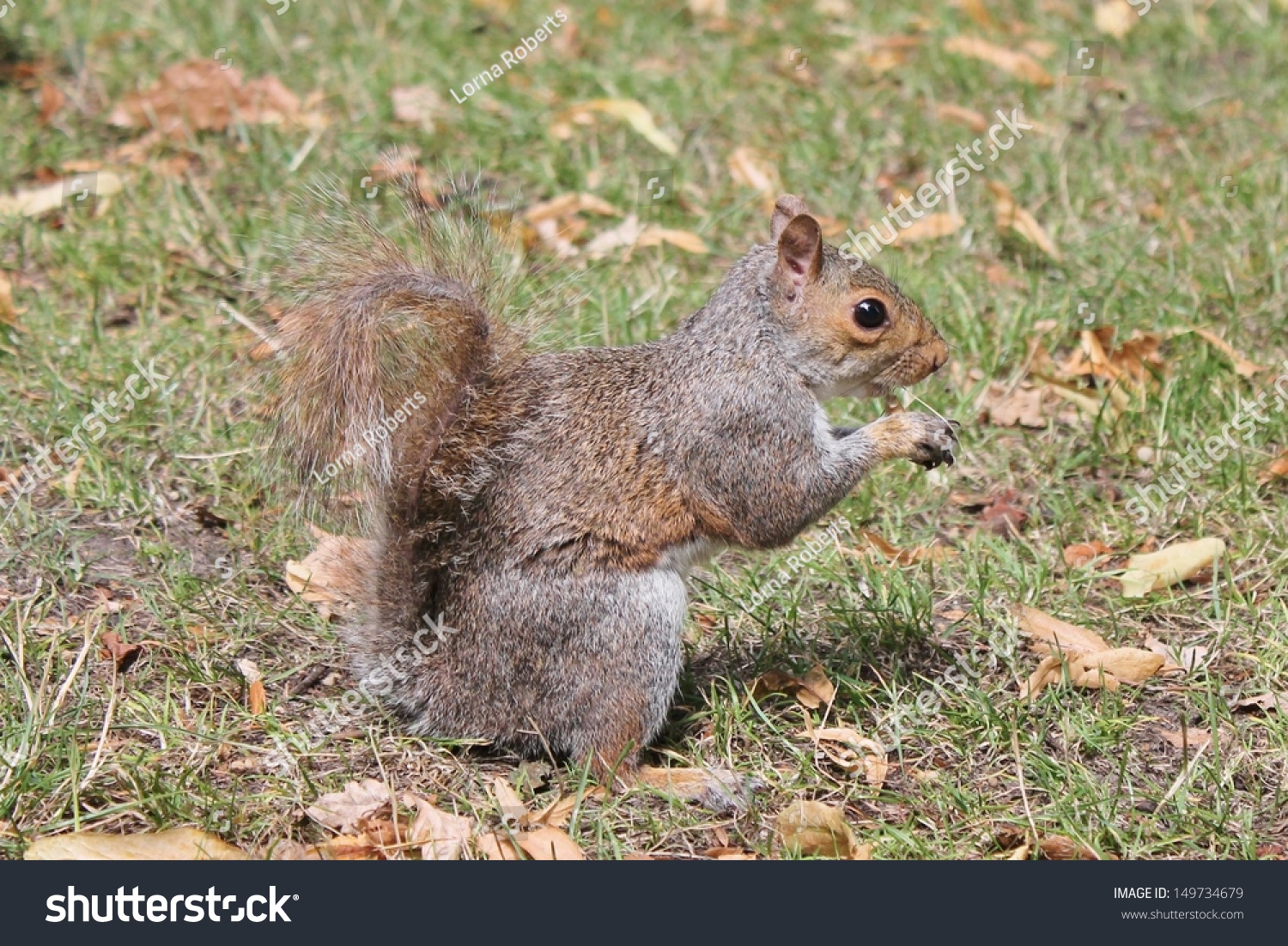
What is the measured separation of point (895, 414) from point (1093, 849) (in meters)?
0.79

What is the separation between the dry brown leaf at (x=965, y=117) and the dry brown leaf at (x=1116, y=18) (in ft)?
2.76

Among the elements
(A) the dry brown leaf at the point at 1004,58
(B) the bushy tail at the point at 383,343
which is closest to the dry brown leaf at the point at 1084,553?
(B) the bushy tail at the point at 383,343

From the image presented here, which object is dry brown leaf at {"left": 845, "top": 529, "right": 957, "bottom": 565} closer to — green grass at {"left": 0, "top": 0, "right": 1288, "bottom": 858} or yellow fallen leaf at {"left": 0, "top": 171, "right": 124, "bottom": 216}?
green grass at {"left": 0, "top": 0, "right": 1288, "bottom": 858}

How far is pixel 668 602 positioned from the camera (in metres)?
2.51

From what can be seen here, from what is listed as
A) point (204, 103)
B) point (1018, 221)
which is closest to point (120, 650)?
point (204, 103)

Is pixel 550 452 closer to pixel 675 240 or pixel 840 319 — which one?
pixel 840 319

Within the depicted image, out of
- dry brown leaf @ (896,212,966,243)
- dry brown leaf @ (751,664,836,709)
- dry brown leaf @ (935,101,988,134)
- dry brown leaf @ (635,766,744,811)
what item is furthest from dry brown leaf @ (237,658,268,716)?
dry brown leaf @ (935,101,988,134)

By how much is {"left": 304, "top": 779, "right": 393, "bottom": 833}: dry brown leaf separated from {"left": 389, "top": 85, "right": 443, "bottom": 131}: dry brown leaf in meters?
2.58

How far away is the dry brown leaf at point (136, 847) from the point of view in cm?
220

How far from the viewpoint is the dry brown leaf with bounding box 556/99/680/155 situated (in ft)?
14.7

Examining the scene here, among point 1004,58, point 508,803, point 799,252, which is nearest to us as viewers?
point 508,803

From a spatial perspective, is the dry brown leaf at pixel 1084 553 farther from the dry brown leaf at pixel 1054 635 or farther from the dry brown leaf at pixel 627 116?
the dry brown leaf at pixel 627 116

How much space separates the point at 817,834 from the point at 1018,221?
2267 millimetres

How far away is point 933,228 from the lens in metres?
4.17
